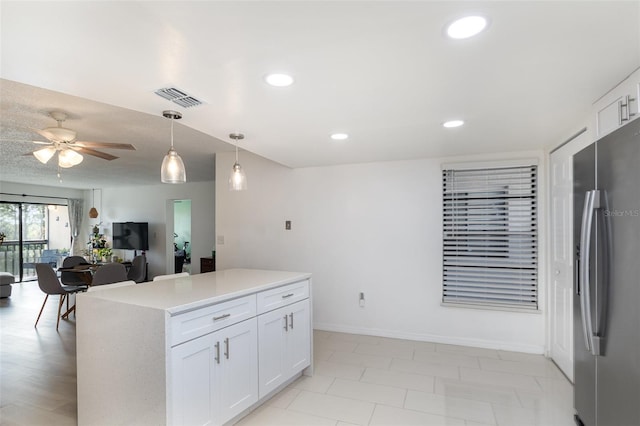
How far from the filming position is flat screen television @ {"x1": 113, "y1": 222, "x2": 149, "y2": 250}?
8297 millimetres

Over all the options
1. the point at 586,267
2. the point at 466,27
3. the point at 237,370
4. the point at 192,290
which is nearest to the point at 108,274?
the point at 192,290

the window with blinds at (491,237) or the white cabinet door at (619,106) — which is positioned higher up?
the white cabinet door at (619,106)

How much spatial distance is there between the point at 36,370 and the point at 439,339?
13.7ft

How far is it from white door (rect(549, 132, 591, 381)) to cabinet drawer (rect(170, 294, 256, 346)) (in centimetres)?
266

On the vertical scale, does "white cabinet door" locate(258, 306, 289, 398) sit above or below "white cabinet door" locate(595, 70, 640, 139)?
below

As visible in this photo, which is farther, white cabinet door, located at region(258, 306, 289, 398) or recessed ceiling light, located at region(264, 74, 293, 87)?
white cabinet door, located at region(258, 306, 289, 398)

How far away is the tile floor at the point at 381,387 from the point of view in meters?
2.29

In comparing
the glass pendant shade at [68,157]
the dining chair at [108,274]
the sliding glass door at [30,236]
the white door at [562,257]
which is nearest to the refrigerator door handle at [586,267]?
the white door at [562,257]

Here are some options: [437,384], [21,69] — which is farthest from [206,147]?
[437,384]

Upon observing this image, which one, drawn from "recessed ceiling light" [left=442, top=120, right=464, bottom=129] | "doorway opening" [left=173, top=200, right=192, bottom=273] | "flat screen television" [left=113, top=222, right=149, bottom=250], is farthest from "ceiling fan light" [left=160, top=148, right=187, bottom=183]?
"doorway opening" [left=173, top=200, right=192, bottom=273]

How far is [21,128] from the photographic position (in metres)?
3.51

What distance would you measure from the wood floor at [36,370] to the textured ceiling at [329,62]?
7.53 ft

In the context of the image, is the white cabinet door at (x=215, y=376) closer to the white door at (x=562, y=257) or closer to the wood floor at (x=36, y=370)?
the wood floor at (x=36, y=370)

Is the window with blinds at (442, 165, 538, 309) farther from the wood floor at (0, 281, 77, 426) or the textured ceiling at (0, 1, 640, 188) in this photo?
the wood floor at (0, 281, 77, 426)
